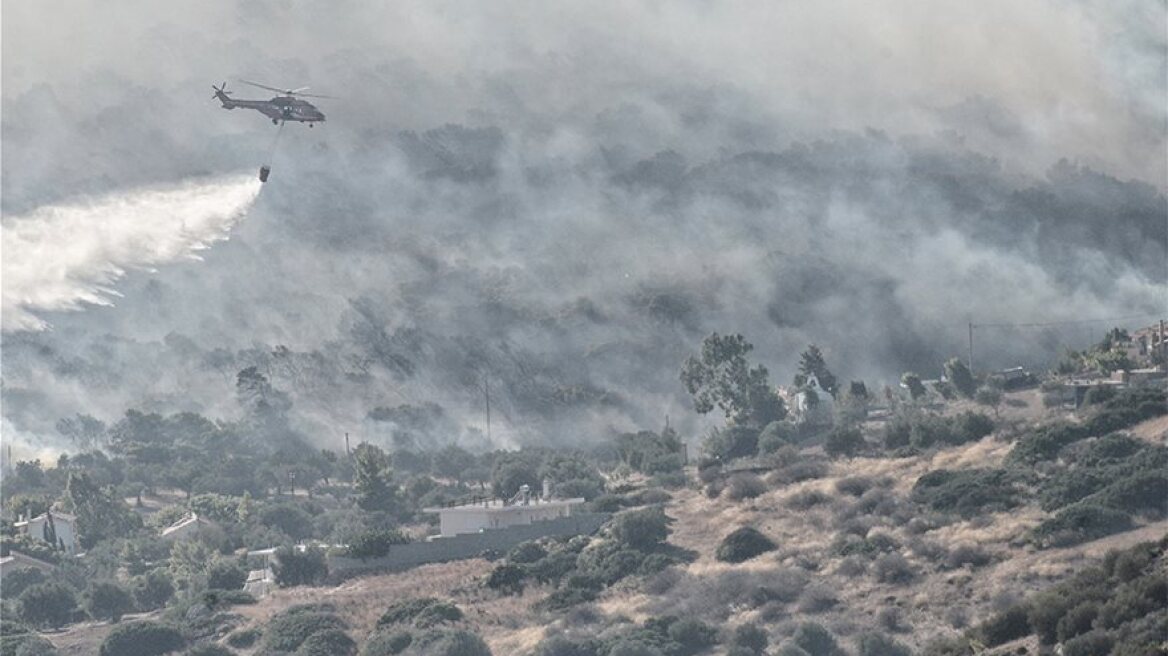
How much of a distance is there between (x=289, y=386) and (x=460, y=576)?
7512 centimetres

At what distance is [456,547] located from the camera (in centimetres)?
11469

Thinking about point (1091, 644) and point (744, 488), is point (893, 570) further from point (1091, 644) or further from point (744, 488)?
point (1091, 644)

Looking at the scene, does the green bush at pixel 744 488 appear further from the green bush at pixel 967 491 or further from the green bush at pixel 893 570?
the green bush at pixel 893 570

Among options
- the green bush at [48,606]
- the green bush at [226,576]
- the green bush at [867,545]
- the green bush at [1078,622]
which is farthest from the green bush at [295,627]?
the green bush at [1078,622]

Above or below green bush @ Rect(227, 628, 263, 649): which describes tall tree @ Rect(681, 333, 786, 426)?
above

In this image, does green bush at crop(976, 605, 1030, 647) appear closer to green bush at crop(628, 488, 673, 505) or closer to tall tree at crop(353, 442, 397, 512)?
green bush at crop(628, 488, 673, 505)

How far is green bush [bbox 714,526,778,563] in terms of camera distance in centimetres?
10238

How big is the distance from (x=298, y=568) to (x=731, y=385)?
37.3 m

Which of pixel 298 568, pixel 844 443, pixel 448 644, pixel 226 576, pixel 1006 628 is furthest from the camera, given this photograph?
pixel 844 443

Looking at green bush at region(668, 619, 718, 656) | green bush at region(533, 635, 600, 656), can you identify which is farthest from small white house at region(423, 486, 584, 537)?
green bush at region(668, 619, 718, 656)

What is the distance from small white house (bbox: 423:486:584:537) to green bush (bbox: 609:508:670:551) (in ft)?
29.4

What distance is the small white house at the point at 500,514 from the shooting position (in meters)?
119

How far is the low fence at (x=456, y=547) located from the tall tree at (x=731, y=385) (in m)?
24.7

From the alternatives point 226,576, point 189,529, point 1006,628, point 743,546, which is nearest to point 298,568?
point 226,576
